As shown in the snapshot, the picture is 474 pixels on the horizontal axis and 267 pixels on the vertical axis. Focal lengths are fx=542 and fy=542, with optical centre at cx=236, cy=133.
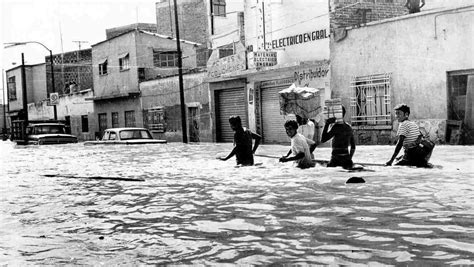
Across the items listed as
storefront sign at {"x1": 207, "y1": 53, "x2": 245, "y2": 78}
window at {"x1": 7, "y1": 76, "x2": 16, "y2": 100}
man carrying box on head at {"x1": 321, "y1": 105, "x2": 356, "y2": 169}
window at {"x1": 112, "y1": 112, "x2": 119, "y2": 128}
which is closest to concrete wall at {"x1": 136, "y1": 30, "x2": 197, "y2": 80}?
window at {"x1": 112, "y1": 112, "x2": 119, "y2": 128}

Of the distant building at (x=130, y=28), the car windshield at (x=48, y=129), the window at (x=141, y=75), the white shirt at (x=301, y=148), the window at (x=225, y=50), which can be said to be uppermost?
the distant building at (x=130, y=28)

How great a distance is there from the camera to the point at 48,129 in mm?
30156

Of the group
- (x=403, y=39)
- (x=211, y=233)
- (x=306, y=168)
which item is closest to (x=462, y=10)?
(x=403, y=39)

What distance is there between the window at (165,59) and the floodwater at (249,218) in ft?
77.1

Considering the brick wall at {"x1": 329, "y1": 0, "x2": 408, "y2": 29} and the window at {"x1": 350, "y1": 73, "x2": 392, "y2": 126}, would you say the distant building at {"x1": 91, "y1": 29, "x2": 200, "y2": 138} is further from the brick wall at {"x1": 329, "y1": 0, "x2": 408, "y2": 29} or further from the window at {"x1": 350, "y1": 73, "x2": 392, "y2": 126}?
the window at {"x1": 350, "y1": 73, "x2": 392, "y2": 126}

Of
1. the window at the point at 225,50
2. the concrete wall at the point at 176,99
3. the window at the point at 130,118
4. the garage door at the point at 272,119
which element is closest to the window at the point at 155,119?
the concrete wall at the point at 176,99

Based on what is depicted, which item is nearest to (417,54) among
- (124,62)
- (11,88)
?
(124,62)

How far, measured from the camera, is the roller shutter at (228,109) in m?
26.5

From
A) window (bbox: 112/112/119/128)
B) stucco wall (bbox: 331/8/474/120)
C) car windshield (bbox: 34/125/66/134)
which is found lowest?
car windshield (bbox: 34/125/66/134)

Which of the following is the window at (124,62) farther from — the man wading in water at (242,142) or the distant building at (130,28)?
the man wading in water at (242,142)

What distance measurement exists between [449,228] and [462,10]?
1306cm

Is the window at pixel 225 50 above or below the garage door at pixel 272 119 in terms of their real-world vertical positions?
above

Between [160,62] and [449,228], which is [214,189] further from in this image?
[160,62]

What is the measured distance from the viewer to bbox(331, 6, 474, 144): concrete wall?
16.8 metres
